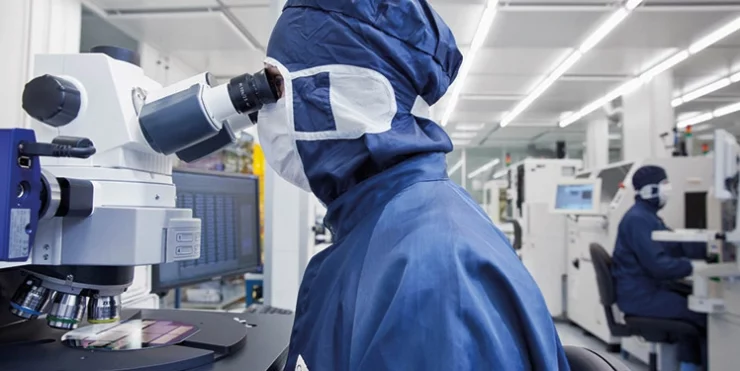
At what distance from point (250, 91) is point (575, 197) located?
3.88 m

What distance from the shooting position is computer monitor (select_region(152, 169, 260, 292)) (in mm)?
1196

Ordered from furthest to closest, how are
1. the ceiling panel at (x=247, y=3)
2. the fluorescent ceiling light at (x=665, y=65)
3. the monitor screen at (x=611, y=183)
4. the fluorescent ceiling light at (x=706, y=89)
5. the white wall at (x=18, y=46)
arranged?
the fluorescent ceiling light at (x=706, y=89) < the fluorescent ceiling light at (x=665, y=65) < the monitor screen at (x=611, y=183) < the ceiling panel at (x=247, y=3) < the white wall at (x=18, y=46)

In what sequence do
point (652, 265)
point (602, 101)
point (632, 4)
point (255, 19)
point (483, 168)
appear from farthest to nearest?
point (483, 168)
point (602, 101)
point (255, 19)
point (632, 4)
point (652, 265)

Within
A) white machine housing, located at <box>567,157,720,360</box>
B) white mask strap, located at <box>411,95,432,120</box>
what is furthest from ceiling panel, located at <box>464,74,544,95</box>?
white mask strap, located at <box>411,95,432,120</box>

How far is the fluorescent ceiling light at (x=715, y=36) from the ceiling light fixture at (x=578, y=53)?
0.89 m

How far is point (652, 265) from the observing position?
3014 millimetres

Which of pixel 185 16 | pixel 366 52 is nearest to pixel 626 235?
pixel 366 52

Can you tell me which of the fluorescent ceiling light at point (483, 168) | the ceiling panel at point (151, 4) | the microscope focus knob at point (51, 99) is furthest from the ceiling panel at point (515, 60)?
the fluorescent ceiling light at point (483, 168)

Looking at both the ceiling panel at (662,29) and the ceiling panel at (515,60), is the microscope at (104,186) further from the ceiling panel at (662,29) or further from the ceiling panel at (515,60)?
the ceiling panel at (515,60)

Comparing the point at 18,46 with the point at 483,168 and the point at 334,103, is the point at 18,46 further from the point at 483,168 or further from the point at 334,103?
the point at 483,168

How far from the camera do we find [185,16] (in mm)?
3646

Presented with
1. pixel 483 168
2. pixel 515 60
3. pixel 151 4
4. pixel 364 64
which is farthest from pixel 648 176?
pixel 483 168

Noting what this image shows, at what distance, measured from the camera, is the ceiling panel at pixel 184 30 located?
3658mm

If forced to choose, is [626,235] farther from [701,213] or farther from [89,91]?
[89,91]
